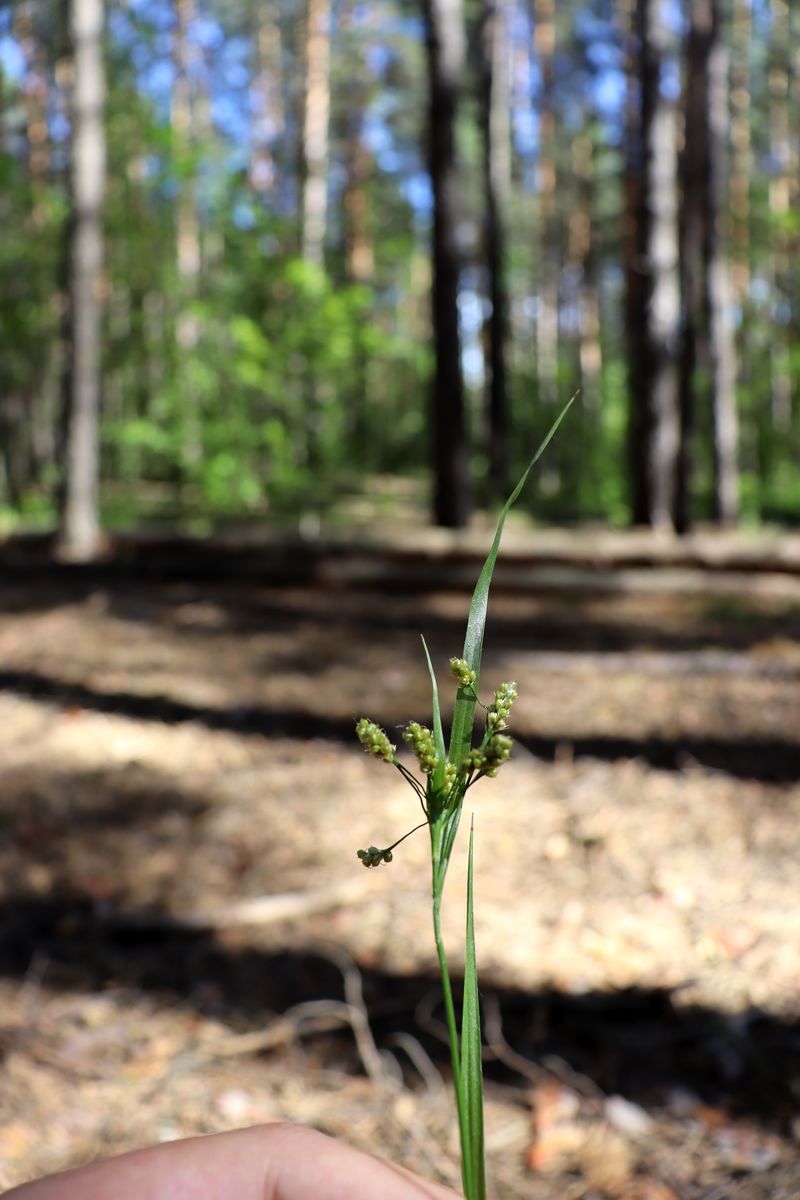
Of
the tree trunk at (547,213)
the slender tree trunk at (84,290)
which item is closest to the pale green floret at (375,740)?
the slender tree trunk at (84,290)

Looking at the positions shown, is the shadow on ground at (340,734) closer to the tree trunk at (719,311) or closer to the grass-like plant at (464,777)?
the grass-like plant at (464,777)

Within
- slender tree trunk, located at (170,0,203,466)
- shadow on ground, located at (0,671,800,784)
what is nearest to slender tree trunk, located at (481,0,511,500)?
slender tree trunk, located at (170,0,203,466)

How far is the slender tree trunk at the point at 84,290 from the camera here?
29.6 feet

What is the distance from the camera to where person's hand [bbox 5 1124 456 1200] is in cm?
67

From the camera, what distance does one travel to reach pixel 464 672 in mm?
672

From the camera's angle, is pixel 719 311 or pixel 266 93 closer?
pixel 719 311

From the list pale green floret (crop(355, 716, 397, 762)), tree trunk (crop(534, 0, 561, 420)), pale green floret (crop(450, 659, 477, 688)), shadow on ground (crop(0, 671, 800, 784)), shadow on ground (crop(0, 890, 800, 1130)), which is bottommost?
shadow on ground (crop(0, 890, 800, 1130))

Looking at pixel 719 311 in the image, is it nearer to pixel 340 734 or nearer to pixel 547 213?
pixel 340 734

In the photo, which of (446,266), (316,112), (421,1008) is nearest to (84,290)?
(446,266)

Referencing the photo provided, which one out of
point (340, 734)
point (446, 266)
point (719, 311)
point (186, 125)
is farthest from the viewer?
point (186, 125)

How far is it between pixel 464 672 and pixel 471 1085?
322 mm

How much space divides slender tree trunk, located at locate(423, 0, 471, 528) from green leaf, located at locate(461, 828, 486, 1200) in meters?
9.20

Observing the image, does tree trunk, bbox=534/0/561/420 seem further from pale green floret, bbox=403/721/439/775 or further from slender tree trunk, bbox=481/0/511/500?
pale green floret, bbox=403/721/439/775

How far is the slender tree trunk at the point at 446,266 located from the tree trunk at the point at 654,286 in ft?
6.20
